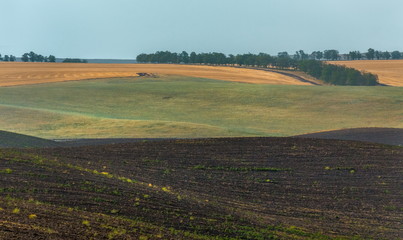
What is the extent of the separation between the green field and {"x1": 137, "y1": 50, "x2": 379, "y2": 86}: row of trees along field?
60.9 ft

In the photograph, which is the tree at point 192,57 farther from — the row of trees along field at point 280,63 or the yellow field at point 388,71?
the yellow field at point 388,71

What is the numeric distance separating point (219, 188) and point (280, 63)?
274 ft

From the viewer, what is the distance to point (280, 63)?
9819 centimetres

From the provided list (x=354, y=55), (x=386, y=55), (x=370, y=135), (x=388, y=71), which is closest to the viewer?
(x=370, y=135)

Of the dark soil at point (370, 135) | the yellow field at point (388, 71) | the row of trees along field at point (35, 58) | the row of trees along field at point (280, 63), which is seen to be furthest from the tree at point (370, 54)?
the dark soil at point (370, 135)

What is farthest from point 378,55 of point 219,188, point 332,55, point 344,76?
point 219,188

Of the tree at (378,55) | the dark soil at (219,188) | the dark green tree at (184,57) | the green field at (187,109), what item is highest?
the tree at (378,55)

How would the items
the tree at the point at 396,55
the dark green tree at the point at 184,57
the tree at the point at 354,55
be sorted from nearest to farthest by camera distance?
the dark green tree at the point at 184,57 → the tree at the point at 354,55 → the tree at the point at 396,55

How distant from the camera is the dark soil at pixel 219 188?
1127 cm

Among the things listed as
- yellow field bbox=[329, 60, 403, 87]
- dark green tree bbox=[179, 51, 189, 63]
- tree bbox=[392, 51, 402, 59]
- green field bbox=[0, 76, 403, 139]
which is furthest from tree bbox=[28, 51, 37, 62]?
tree bbox=[392, 51, 402, 59]

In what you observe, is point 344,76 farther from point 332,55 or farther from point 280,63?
point 332,55

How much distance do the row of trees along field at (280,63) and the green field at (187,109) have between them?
18.6m

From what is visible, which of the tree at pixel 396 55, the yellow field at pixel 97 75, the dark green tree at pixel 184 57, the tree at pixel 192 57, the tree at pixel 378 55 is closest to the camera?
the yellow field at pixel 97 75

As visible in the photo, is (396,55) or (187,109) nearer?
(187,109)
